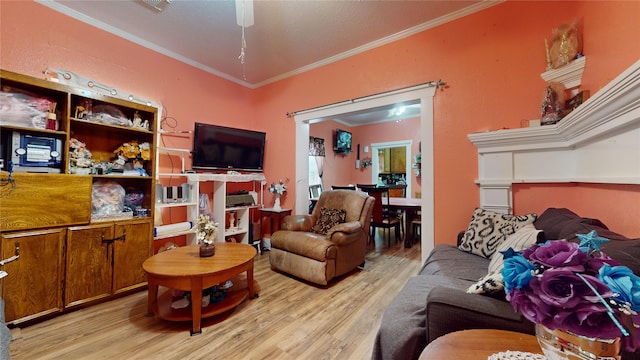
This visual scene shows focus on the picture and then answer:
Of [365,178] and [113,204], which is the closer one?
[113,204]

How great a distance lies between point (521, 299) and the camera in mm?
542

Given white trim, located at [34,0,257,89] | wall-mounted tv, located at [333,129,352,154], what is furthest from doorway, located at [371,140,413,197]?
white trim, located at [34,0,257,89]

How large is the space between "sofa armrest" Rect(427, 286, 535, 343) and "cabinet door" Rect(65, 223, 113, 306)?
8.48ft

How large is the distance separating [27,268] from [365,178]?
590 cm

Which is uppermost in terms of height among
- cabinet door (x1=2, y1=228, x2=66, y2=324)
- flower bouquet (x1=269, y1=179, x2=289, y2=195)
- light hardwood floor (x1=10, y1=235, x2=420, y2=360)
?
flower bouquet (x1=269, y1=179, x2=289, y2=195)

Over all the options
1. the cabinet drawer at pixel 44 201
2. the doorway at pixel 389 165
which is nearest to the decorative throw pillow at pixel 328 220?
the cabinet drawer at pixel 44 201

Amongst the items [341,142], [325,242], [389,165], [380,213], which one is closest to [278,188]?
[325,242]

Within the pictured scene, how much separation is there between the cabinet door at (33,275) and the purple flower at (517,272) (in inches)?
111

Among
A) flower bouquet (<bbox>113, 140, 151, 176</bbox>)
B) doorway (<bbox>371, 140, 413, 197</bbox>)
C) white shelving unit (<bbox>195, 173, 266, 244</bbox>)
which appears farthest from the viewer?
doorway (<bbox>371, 140, 413, 197</bbox>)

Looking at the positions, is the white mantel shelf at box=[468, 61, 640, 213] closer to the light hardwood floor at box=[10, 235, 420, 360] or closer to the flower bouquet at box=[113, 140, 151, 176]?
the light hardwood floor at box=[10, 235, 420, 360]

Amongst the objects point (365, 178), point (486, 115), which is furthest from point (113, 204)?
point (365, 178)

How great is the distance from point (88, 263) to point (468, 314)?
275 centimetres

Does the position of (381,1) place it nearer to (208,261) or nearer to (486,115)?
(486,115)

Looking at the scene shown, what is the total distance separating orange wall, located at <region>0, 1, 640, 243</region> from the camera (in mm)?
1562
